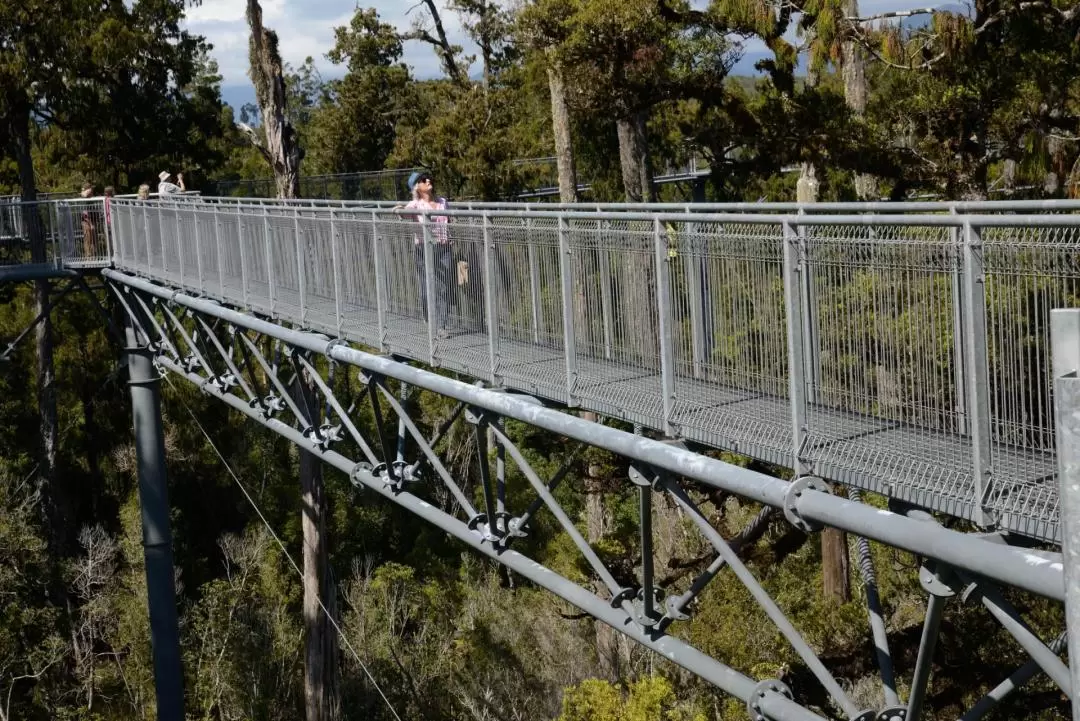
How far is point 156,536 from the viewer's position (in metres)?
15.9

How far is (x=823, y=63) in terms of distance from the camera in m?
12.8

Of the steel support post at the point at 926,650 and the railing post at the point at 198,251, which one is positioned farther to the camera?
the railing post at the point at 198,251

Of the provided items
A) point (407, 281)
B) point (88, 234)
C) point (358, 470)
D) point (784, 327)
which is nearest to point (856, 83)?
point (407, 281)

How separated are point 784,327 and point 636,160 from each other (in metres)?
13.1

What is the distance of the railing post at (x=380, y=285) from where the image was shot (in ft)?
31.4

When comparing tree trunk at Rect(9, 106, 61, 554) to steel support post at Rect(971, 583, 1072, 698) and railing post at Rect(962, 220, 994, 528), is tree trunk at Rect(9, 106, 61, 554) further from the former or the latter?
steel support post at Rect(971, 583, 1072, 698)

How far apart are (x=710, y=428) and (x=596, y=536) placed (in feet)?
51.8

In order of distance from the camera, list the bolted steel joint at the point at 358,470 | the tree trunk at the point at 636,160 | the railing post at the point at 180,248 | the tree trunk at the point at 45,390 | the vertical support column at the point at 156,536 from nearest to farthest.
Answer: the bolted steel joint at the point at 358,470, the railing post at the point at 180,248, the vertical support column at the point at 156,536, the tree trunk at the point at 636,160, the tree trunk at the point at 45,390

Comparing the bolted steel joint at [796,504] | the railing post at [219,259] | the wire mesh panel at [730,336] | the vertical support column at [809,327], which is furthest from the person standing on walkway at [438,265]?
the railing post at [219,259]

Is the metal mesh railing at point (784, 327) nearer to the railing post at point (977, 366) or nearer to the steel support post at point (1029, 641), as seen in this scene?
the railing post at point (977, 366)

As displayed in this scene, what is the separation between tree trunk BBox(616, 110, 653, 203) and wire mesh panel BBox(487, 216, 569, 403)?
408 inches

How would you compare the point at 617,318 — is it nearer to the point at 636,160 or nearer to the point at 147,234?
the point at 147,234

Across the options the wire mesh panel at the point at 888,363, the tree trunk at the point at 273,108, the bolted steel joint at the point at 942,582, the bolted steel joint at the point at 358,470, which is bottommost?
the bolted steel joint at the point at 358,470

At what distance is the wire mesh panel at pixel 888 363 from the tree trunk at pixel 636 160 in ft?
43.0
